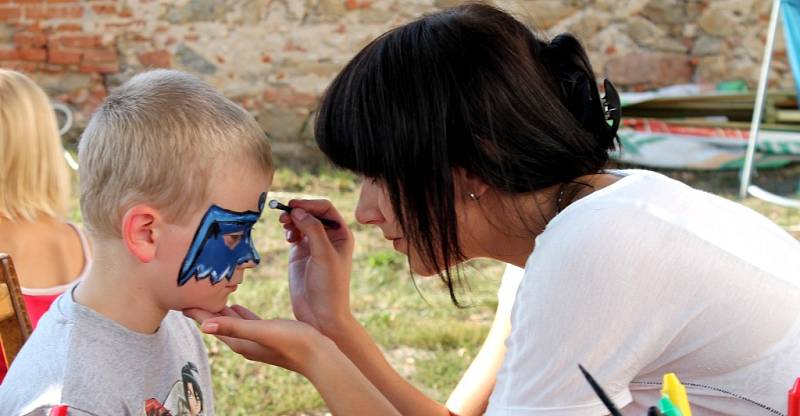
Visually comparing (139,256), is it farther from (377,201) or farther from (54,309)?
(377,201)

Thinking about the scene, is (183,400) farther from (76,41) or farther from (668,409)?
(76,41)

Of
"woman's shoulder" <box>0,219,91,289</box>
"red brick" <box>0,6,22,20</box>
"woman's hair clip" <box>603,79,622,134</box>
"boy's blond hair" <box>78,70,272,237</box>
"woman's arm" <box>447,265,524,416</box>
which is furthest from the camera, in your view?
"red brick" <box>0,6,22,20</box>

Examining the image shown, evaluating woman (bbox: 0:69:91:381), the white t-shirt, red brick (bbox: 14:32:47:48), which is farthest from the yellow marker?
red brick (bbox: 14:32:47:48)

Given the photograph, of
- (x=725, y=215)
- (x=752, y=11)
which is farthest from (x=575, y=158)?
(x=752, y=11)

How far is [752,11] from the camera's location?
7.11m

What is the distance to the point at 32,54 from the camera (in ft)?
22.7

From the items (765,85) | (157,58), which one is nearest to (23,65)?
(157,58)

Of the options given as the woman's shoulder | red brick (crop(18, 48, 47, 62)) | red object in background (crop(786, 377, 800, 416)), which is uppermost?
red object in background (crop(786, 377, 800, 416))

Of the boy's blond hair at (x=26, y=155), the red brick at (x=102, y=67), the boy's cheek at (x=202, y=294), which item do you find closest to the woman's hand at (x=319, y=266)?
the boy's cheek at (x=202, y=294)

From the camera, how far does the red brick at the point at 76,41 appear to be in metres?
6.89

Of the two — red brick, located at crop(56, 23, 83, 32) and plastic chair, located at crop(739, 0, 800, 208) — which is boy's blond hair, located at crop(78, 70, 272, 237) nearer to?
plastic chair, located at crop(739, 0, 800, 208)

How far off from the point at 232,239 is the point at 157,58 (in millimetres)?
5482

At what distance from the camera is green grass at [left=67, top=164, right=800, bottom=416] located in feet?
11.5

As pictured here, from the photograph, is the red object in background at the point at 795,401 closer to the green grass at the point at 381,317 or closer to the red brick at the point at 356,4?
the green grass at the point at 381,317
